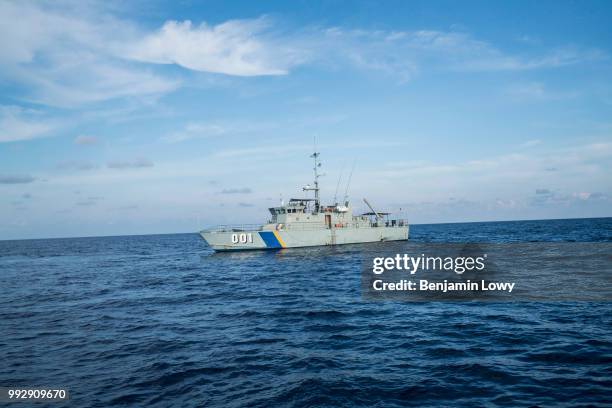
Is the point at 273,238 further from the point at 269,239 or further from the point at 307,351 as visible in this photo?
the point at 307,351

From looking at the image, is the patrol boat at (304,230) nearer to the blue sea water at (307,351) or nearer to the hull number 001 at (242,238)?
the hull number 001 at (242,238)

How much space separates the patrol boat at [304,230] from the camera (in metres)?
44.7

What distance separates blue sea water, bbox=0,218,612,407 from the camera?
8273mm

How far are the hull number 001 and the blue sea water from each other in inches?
933

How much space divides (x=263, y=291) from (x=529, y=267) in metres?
18.9

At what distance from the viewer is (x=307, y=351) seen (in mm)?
A: 11164

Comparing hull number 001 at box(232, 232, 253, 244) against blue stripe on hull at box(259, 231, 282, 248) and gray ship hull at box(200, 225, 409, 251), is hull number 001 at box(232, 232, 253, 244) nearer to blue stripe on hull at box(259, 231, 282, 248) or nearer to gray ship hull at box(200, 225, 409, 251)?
gray ship hull at box(200, 225, 409, 251)

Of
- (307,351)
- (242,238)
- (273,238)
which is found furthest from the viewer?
(273,238)

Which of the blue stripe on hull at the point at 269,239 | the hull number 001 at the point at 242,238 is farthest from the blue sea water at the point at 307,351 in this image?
the hull number 001 at the point at 242,238

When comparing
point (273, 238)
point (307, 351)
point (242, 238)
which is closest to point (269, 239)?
point (273, 238)

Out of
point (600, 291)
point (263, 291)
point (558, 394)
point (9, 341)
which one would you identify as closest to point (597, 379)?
point (558, 394)

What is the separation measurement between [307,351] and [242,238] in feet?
112

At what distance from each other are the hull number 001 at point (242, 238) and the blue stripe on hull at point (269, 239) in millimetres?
1356

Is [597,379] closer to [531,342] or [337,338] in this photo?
[531,342]
